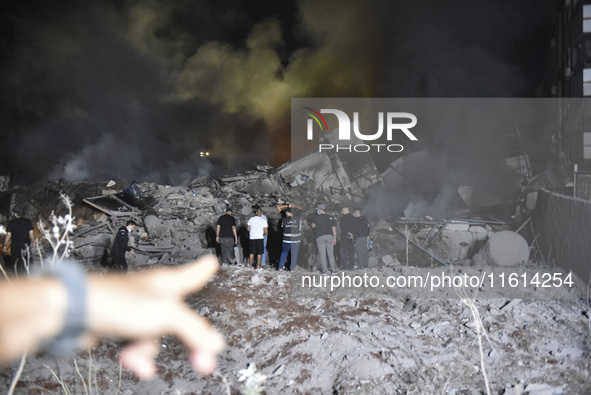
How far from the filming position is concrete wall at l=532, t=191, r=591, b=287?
640 cm

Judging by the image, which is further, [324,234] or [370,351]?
[324,234]

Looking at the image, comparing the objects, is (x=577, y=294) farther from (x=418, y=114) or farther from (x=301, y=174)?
(x=418, y=114)

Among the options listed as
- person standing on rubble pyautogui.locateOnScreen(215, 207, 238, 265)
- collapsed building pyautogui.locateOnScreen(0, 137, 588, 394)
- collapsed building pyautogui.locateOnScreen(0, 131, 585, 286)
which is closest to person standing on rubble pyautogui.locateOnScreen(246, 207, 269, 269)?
person standing on rubble pyautogui.locateOnScreen(215, 207, 238, 265)

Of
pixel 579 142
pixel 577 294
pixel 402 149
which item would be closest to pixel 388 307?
pixel 577 294

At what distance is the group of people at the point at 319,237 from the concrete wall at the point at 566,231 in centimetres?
374

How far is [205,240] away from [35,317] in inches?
267

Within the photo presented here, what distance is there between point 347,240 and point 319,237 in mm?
714

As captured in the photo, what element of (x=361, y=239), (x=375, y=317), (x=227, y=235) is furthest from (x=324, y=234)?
(x=375, y=317)

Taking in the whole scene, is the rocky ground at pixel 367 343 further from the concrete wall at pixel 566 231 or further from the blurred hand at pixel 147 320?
the concrete wall at pixel 566 231

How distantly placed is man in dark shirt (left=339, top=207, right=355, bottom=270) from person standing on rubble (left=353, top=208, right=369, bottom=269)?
110mm

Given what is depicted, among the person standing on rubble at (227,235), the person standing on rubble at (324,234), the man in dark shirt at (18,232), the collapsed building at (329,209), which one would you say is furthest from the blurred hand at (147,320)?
Answer: the person standing on rubble at (324,234)

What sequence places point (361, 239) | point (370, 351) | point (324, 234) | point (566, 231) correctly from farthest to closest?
point (361, 239)
point (324, 234)
point (566, 231)
point (370, 351)

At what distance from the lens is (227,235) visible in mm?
8453

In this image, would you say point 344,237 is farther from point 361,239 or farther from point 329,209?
point 329,209
